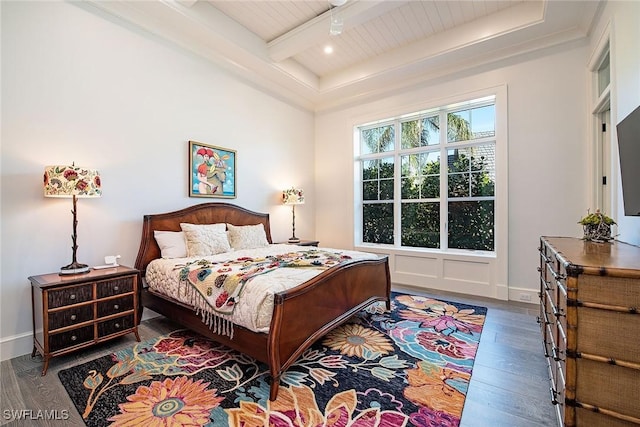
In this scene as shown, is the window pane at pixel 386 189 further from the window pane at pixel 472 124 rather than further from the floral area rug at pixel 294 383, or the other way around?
the floral area rug at pixel 294 383

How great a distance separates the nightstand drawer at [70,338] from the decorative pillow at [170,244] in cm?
97

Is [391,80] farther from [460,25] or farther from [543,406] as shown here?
[543,406]

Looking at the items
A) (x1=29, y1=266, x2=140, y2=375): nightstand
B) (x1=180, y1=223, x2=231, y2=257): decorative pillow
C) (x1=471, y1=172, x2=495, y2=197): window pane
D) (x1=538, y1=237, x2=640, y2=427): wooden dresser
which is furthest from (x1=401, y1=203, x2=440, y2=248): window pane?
(x1=29, y1=266, x2=140, y2=375): nightstand

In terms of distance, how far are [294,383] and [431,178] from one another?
12.0ft

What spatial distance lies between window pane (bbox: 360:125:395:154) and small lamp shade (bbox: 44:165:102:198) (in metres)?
4.14

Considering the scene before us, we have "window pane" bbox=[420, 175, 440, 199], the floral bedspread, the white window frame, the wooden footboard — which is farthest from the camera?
"window pane" bbox=[420, 175, 440, 199]

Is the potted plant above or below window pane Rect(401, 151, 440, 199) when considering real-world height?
below

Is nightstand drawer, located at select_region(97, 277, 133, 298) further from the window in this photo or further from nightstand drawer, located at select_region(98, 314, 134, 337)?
the window

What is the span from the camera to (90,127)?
282 cm

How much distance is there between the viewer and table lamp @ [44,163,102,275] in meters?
2.35

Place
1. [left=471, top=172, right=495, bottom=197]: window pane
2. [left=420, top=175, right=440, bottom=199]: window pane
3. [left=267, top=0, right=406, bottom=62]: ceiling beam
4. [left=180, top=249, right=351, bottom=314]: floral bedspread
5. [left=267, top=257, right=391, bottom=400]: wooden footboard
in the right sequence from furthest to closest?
[left=420, top=175, right=440, bottom=199]: window pane → [left=471, top=172, right=495, bottom=197]: window pane → [left=267, top=0, right=406, bottom=62]: ceiling beam → [left=180, top=249, right=351, bottom=314]: floral bedspread → [left=267, top=257, right=391, bottom=400]: wooden footboard

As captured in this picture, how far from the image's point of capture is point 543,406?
1.75m

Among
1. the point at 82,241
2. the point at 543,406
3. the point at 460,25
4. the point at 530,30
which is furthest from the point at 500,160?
the point at 82,241

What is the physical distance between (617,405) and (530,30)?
3836 millimetres
